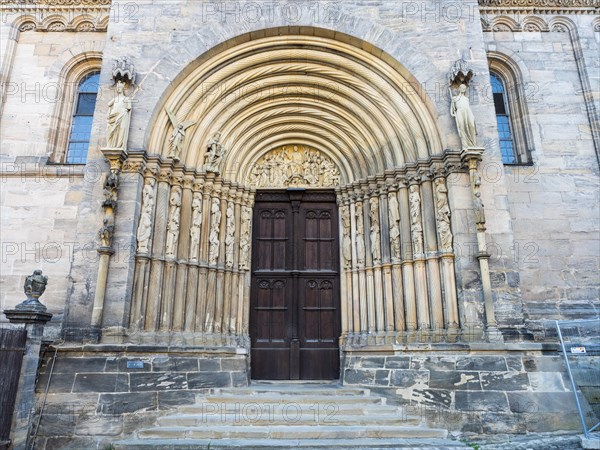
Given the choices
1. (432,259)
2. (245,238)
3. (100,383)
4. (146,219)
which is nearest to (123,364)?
(100,383)

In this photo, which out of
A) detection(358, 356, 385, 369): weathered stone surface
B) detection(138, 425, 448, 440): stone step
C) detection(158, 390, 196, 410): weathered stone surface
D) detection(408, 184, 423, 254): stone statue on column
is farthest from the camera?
detection(408, 184, 423, 254): stone statue on column

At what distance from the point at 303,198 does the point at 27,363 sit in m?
5.47

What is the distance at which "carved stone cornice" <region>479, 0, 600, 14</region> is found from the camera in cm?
977

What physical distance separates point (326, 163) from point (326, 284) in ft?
8.39

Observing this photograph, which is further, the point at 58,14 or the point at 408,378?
the point at 58,14

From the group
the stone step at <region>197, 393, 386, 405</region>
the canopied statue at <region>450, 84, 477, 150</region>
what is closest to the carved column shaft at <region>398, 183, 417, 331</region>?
the canopied statue at <region>450, 84, 477, 150</region>

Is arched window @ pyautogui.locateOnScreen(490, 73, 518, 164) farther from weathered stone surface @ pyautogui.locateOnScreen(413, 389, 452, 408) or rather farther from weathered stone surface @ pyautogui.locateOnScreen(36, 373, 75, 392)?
weathered stone surface @ pyautogui.locateOnScreen(36, 373, 75, 392)

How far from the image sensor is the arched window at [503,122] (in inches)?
363

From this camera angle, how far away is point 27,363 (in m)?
5.34

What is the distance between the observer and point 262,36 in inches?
317

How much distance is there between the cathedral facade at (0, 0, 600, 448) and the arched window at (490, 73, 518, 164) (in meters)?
0.06

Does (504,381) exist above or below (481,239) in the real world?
below

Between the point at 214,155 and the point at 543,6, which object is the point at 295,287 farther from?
the point at 543,6

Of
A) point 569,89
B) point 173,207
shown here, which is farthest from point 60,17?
point 569,89
